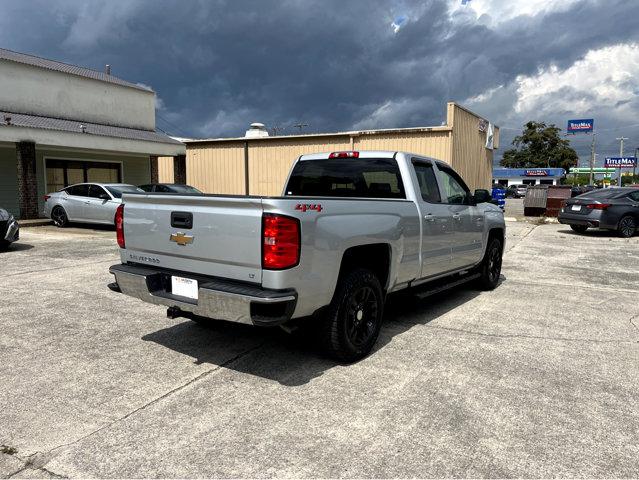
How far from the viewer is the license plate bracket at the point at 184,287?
12.5 ft

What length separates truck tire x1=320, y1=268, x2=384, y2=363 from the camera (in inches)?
158

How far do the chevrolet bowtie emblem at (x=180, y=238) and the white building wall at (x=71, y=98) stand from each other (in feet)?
57.5

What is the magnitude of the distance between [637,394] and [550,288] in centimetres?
404

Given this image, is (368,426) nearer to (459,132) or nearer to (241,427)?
(241,427)

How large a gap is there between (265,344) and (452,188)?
121 inches

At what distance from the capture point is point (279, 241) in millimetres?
3424

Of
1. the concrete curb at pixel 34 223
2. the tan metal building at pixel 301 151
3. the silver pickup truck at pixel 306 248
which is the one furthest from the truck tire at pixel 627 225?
the concrete curb at pixel 34 223

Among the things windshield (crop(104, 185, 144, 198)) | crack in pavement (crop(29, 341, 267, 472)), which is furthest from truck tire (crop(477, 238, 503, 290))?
windshield (crop(104, 185, 144, 198))

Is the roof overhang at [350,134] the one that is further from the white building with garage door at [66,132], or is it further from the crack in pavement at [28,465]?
the crack in pavement at [28,465]

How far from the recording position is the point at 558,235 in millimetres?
15461

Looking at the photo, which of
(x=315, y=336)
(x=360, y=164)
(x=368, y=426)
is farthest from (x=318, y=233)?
(x=360, y=164)

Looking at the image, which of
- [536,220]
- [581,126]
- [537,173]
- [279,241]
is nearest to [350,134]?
[536,220]

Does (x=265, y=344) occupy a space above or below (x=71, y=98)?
below

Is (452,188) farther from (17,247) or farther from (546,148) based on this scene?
(546,148)
